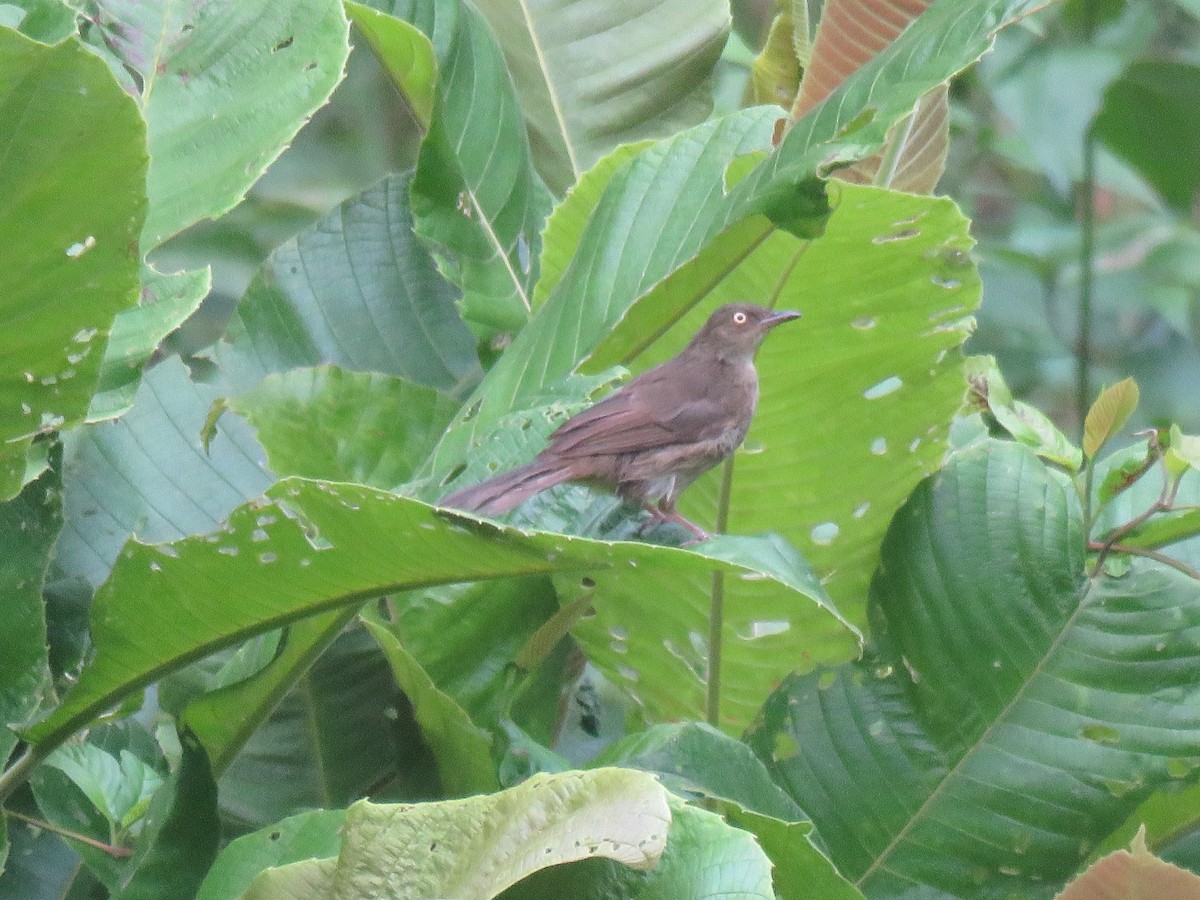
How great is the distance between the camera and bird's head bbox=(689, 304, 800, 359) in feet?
7.20

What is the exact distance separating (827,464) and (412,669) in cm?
73

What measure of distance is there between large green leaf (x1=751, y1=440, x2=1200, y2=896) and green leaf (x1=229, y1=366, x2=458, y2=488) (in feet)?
1.96

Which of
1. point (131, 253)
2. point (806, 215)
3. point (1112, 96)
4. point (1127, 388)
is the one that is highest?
point (131, 253)

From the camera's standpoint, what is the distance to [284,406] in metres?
1.96

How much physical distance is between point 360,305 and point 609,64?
2.27 feet

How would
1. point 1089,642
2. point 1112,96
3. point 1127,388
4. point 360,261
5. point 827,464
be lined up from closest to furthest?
point 1127,388
point 1089,642
point 827,464
point 360,261
point 1112,96

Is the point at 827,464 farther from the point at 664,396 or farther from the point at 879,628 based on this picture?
the point at 664,396

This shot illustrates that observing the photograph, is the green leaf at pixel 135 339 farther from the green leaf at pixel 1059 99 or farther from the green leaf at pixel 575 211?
the green leaf at pixel 1059 99

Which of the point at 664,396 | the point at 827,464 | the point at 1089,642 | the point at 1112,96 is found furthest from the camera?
the point at 1112,96

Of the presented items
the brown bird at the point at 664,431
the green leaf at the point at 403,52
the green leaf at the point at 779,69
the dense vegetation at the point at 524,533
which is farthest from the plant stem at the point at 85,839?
the green leaf at the point at 779,69

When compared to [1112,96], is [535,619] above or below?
above

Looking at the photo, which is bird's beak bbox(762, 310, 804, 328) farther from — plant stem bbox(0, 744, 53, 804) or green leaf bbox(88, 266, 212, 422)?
plant stem bbox(0, 744, 53, 804)

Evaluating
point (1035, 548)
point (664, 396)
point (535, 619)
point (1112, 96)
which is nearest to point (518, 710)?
point (535, 619)

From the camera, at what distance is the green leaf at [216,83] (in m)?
1.74
